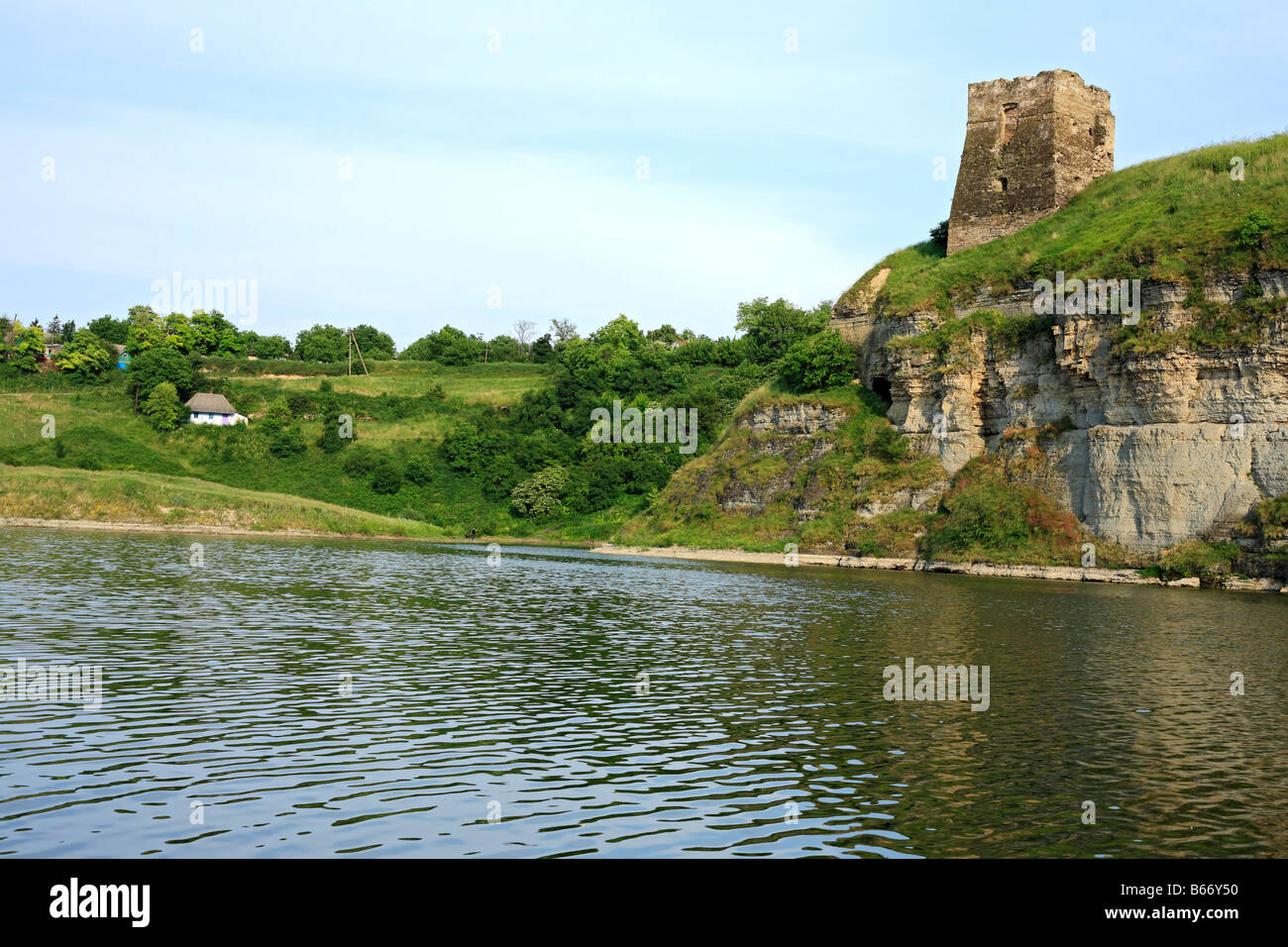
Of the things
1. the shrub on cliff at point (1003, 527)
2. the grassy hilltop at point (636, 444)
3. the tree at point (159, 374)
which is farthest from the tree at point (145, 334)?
the shrub on cliff at point (1003, 527)

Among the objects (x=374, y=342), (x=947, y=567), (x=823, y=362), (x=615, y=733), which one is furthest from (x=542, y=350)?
(x=615, y=733)

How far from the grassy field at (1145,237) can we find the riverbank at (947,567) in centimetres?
1487

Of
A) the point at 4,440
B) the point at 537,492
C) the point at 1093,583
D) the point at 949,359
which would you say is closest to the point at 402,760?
the point at 1093,583

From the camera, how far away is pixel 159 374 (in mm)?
114625

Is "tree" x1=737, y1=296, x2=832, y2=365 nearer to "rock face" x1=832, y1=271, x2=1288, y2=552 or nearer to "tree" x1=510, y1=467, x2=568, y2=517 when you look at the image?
"tree" x1=510, y1=467, x2=568, y2=517

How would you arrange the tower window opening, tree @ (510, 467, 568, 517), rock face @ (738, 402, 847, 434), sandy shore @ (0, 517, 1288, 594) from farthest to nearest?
tree @ (510, 467, 568, 517) < the tower window opening < rock face @ (738, 402, 847, 434) < sandy shore @ (0, 517, 1288, 594)

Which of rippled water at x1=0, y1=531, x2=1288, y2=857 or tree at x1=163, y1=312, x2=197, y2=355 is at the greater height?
tree at x1=163, y1=312, x2=197, y2=355

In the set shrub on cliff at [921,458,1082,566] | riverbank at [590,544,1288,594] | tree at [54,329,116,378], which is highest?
tree at [54,329,116,378]

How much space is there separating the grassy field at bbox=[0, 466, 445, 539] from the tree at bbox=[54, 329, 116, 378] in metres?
53.8

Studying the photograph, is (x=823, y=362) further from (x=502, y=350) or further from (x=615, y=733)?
(x=502, y=350)

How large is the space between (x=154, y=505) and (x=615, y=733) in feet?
228

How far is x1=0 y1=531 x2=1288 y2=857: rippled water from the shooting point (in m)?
11.1

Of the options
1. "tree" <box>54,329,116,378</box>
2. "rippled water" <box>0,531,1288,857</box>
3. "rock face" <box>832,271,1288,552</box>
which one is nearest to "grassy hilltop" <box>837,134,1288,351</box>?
"rock face" <box>832,271,1288,552</box>
